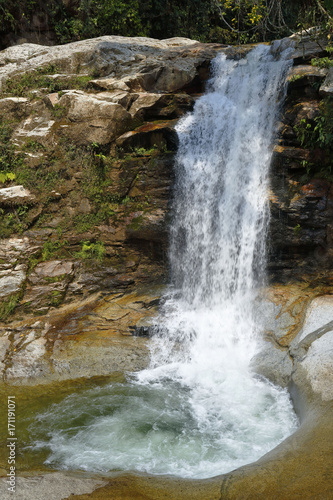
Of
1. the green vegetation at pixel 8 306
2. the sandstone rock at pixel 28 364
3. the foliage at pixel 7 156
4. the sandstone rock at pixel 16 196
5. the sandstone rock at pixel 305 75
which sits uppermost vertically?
the sandstone rock at pixel 305 75

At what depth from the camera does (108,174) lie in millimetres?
11953

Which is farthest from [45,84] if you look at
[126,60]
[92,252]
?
[92,252]

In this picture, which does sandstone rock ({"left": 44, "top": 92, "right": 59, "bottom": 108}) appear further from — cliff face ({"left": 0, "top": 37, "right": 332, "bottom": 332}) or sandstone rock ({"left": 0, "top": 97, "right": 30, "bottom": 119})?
sandstone rock ({"left": 0, "top": 97, "right": 30, "bottom": 119})

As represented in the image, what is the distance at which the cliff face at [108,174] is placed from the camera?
1036cm

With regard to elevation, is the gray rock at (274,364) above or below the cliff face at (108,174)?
below

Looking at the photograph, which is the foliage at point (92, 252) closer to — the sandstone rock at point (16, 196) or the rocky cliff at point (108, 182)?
the rocky cliff at point (108, 182)

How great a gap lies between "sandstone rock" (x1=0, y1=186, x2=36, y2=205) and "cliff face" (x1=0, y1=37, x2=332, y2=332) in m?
0.04

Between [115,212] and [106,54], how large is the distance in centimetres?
638

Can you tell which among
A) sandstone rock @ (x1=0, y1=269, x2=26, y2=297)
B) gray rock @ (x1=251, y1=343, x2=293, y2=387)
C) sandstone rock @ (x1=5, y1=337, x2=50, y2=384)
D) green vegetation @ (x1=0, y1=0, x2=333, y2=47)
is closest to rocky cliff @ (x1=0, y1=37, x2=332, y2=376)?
sandstone rock @ (x1=0, y1=269, x2=26, y2=297)

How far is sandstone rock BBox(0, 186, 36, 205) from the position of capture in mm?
11383

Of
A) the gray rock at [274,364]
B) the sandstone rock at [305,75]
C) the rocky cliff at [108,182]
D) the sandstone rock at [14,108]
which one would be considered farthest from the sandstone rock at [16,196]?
the sandstone rock at [305,75]

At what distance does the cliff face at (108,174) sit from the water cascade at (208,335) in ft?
1.89

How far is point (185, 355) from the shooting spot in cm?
921

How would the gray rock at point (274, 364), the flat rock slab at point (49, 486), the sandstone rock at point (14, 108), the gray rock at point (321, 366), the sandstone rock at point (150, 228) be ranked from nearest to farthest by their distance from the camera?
the flat rock slab at point (49, 486) < the gray rock at point (321, 366) < the gray rock at point (274, 364) < the sandstone rock at point (150, 228) < the sandstone rock at point (14, 108)
